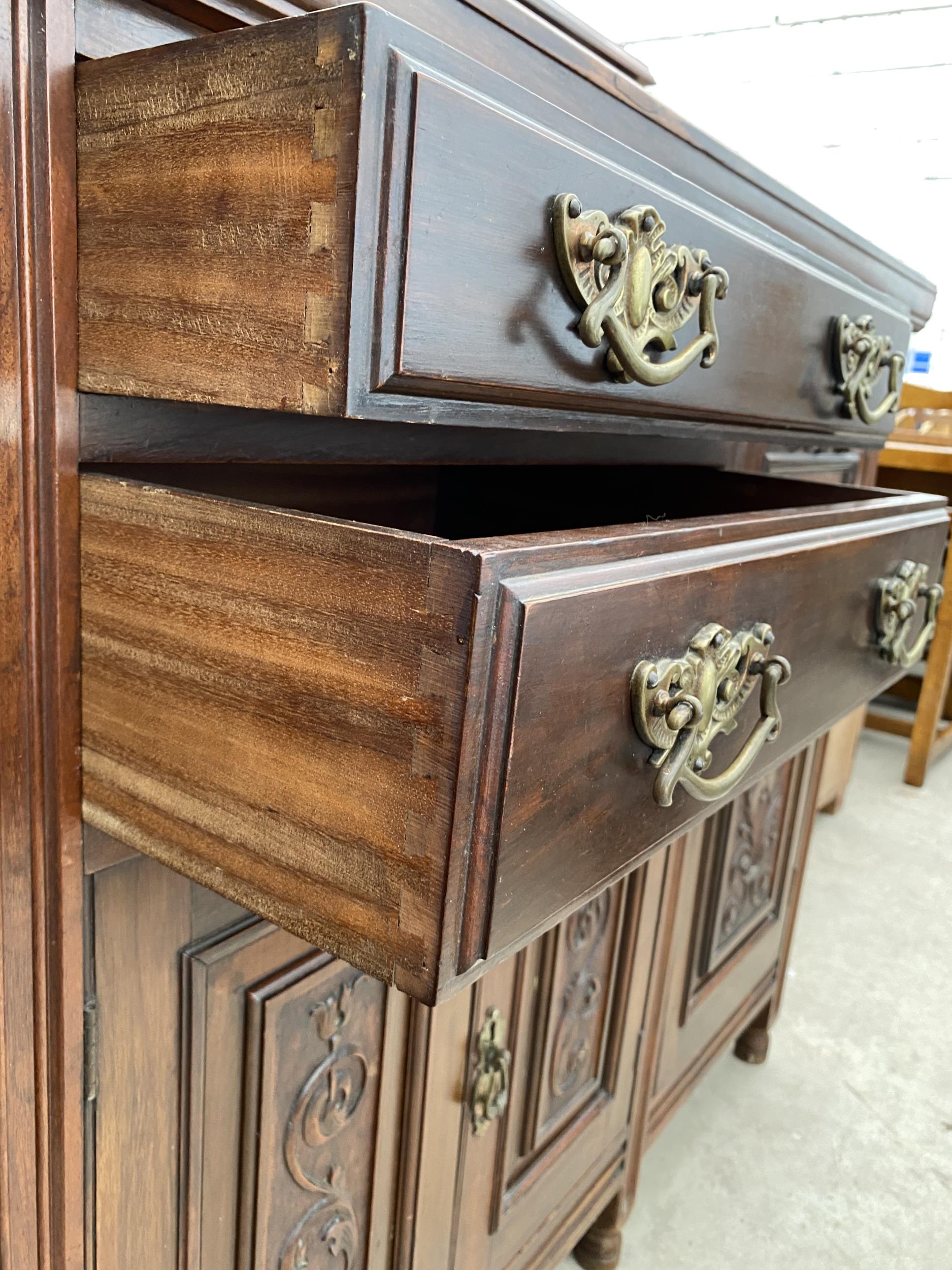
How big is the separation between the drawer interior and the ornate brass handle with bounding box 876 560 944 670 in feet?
0.19

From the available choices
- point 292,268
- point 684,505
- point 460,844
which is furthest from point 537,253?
point 684,505

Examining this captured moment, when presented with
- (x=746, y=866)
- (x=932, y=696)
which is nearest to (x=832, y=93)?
(x=932, y=696)

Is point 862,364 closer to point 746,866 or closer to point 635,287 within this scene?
point 635,287

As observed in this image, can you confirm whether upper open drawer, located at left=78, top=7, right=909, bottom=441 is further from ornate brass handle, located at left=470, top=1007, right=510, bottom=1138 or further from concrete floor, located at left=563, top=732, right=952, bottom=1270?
concrete floor, located at left=563, top=732, right=952, bottom=1270

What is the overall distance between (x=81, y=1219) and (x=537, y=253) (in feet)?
1.43

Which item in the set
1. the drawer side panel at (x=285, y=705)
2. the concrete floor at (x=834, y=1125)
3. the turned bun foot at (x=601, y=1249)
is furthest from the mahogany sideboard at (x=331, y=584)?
the concrete floor at (x=834, y=1125)

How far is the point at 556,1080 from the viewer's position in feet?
2.52

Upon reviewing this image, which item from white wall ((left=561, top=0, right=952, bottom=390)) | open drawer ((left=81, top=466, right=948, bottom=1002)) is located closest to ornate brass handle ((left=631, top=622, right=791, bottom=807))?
open drawer ((left=81, top=466, right=948, bottom=1002))

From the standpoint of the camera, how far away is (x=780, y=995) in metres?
1.24

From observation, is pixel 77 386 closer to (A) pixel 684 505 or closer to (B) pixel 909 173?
(A) pixel 684 505

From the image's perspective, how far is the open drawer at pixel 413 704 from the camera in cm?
28

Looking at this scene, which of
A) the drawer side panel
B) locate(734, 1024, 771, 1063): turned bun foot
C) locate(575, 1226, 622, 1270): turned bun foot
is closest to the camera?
the drawer side panel

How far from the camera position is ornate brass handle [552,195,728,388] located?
36cm

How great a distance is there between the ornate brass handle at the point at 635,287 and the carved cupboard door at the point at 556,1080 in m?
0.40
